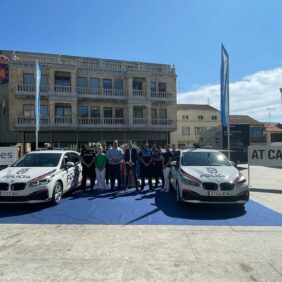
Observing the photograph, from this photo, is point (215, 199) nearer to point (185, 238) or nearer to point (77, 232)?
point (185, 238)

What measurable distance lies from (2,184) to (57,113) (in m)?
24.4

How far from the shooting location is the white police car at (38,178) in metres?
7.91

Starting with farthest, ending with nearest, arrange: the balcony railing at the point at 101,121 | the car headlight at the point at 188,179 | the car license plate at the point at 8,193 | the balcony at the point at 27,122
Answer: the balcony railing at the point at 101,121 → the balcony at the point at 27,122 → the car headlight at the point at 188,179 → the car license plate at the point at 8,193

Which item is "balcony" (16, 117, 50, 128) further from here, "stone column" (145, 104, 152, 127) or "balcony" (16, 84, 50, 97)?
"stone column" (145, 104, 152, 127)

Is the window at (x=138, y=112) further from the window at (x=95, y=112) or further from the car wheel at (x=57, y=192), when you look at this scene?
the car wheel at (x=57, y=192)

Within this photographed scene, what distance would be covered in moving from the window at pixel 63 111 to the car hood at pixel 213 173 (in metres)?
24.5

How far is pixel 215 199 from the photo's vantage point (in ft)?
25.5

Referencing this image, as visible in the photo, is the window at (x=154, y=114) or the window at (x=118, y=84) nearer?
the window at (x=118, y=84)

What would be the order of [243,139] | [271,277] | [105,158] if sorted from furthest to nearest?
[243,139], [105,158], [271,277]

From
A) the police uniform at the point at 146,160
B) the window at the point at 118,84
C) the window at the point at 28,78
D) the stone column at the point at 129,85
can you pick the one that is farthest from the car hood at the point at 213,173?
the window at the point at 118,84

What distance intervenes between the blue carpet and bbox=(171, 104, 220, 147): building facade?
5125 centimetres

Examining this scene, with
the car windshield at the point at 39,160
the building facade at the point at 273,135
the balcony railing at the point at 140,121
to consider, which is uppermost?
the balcony railing at the point at 140,121

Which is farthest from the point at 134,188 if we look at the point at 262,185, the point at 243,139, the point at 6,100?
the point at 6,100

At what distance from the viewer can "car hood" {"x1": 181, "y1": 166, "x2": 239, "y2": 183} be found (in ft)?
26.0
